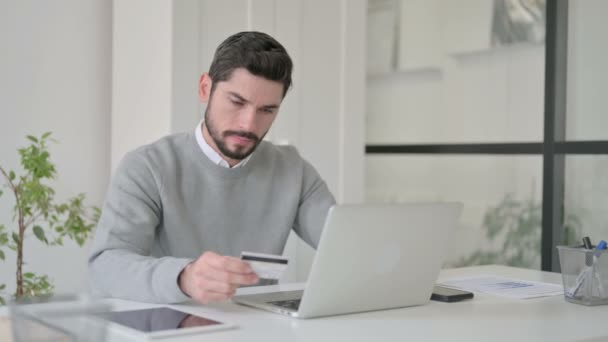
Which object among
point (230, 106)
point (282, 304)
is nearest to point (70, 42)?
point (230, 106)

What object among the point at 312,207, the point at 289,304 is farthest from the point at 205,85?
the point at 289,304

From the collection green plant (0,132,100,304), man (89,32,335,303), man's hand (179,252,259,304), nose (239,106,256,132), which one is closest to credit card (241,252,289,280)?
man's hand (179,252,259,304)

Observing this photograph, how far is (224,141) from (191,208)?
0.21 meters

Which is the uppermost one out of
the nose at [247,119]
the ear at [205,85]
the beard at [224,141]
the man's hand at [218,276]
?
the ear at [205,85]

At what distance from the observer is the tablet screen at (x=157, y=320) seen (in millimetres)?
1351

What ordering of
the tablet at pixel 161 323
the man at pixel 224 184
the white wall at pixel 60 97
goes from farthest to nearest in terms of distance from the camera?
the white wall at pixel 60 97, the man at pixel 224 184, the tablet at pixel 161 323

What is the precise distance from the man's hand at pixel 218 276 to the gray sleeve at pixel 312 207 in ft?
2.74

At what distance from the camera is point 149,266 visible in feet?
5.27

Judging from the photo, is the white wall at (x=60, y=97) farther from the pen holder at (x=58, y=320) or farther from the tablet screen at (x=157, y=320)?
the pen holder at (x=58, y=320)

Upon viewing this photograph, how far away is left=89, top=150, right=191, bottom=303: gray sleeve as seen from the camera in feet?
5.14

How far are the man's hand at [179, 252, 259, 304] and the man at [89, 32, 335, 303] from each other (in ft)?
1.03

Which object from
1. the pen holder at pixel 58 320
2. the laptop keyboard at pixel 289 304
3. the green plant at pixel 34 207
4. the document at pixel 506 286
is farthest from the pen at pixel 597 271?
the green plant at pixel 34 207

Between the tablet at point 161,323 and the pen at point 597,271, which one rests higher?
the pen at point 597,271

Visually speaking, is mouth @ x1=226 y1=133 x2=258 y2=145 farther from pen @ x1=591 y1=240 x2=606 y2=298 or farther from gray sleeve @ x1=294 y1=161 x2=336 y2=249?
pen @ x1=591 y1=240 x2=606 y2=298
